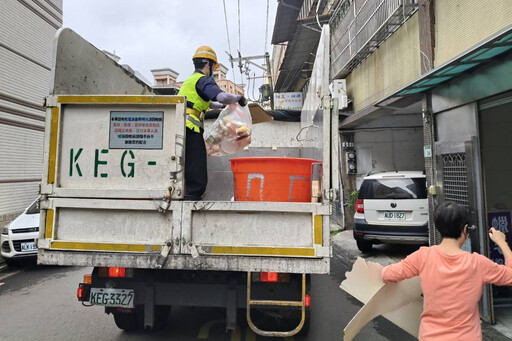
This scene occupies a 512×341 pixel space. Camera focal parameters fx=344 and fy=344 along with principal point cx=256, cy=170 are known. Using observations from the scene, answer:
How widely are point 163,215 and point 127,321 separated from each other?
1.71 m

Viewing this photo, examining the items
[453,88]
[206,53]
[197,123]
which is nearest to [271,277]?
[197,123]

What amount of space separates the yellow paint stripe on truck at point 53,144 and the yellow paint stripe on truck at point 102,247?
50 cm

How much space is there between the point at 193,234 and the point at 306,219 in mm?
865

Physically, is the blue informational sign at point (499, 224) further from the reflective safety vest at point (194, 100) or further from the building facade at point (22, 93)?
the building facade at point (22, 93)

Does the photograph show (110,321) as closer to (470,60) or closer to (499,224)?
(499,224)

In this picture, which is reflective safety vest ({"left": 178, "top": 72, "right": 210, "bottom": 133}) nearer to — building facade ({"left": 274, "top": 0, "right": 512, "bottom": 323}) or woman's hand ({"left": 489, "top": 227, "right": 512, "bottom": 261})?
woman's hand ({"left": 489, "top": 227, "right": 512, "bottom": 261})

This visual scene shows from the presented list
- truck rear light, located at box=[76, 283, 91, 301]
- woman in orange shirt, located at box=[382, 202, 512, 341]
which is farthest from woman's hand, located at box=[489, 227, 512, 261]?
truck rear light, located at box=[76, 283, 91, 301]

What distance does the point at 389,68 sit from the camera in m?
7.71

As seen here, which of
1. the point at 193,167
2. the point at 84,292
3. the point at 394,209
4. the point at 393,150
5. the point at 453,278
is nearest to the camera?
the point at 453,278

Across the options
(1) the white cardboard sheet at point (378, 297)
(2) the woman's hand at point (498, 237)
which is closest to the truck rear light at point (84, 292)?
(1) the white cardboard sheet at point (378, 297)

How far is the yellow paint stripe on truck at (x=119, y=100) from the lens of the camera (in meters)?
2.68

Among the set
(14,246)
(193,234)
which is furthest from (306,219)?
(14,246)

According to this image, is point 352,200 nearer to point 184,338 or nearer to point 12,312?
point 184,338

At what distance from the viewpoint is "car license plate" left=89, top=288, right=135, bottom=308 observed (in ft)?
9.07
